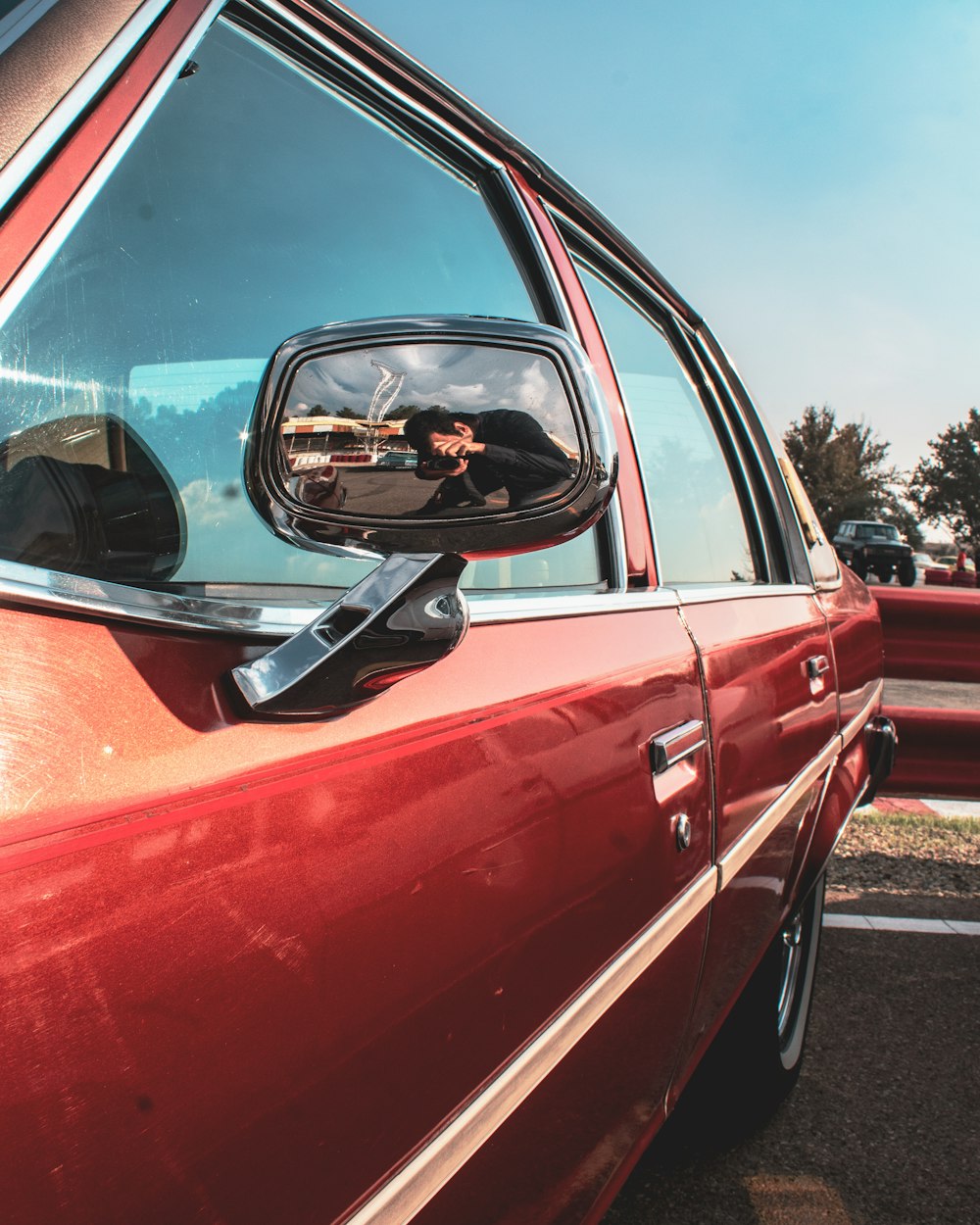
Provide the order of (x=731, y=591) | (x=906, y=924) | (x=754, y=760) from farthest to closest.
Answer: (x=906, y=924)
(x=731, y=591)
(x=754, y=760)

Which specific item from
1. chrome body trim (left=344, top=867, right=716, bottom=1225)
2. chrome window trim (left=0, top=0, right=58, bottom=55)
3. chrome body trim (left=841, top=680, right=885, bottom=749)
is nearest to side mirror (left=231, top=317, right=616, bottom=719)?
chrome window trim (left=0, top=0, right=58, bottom=55)

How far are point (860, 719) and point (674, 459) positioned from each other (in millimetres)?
1409

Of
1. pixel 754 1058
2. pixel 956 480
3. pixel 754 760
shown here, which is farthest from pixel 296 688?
pixel 956 480

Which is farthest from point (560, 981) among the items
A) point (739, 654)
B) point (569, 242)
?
point (569, 242)

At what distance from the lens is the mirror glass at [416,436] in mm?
738

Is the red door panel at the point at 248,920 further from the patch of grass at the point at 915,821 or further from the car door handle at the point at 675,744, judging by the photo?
the patch of grass at the point at 915,821

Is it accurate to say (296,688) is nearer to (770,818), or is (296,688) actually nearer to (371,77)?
(371,77)

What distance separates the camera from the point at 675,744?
1463 millimetres

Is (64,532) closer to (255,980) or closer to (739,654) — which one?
(255,980)

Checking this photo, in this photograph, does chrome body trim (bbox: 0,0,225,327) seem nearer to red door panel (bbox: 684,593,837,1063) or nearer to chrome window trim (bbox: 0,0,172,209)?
chrome window trim (bbox: 0,0,172,209)

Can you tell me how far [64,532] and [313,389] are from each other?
225 millimetres

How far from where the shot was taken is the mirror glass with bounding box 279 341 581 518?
29.0 inches

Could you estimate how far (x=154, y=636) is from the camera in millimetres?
729

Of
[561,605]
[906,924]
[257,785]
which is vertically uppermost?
[561,605]
